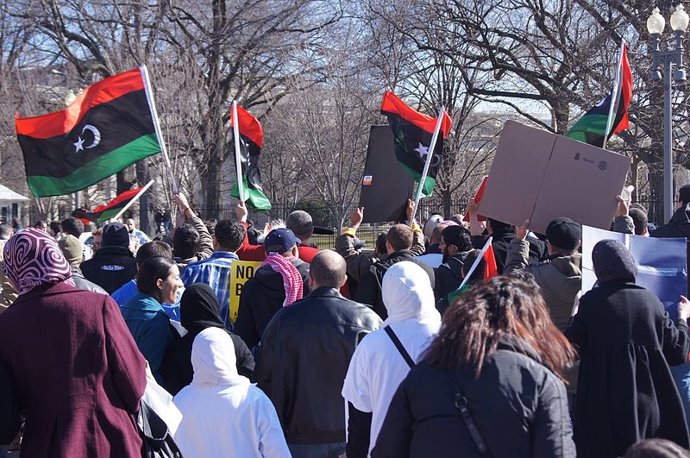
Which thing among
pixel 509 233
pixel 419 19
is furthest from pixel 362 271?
pixel 419 19

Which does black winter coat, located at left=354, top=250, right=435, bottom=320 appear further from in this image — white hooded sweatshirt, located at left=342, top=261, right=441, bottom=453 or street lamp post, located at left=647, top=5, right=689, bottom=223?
street lamp post, located at left=647, top=5, right=689, bottom=223

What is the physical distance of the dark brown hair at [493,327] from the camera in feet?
10.3

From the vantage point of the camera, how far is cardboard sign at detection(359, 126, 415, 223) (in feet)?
34.8

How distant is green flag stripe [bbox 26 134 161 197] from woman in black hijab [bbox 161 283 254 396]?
4.66 m

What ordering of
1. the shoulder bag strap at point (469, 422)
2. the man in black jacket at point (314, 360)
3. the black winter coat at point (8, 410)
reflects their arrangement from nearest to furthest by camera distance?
the shoulder bag strap at point (469, 422) < the black winter coat at point (8, 410) < the man in black jacket at point (314, 360)

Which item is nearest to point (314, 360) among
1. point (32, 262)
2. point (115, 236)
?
point (32, 262)

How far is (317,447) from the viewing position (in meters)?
5.05

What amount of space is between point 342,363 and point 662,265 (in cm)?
223

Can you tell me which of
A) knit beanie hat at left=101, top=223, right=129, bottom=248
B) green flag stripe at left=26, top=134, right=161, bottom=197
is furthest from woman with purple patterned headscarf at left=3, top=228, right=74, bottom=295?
green flag stripe at left=26, top=134, right=161, bottom=197

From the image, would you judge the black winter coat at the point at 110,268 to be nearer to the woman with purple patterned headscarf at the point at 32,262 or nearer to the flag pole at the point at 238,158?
the flag pole at the point at 238,158

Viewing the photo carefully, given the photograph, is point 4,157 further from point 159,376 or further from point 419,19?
point 159,376

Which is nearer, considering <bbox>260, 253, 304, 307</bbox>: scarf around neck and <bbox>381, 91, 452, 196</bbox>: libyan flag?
<bbox>260, 253, 304, 307</bbox>: scarf around neck

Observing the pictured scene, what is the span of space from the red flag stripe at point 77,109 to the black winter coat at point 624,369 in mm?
6545

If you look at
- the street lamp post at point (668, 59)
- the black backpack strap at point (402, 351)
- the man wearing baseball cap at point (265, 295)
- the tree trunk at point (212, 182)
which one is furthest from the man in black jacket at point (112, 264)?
the tree trunk at point (212, 182)
